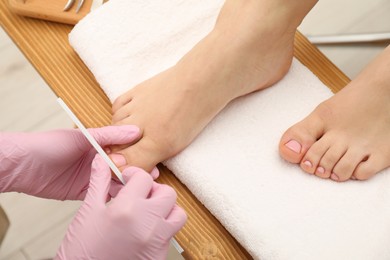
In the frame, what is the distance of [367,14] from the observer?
1.55m

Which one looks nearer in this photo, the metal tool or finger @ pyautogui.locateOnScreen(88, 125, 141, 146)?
finger @ pyautogui.locateOnScreen(88, 125, 141, 146)

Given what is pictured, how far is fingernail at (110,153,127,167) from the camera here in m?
0.82

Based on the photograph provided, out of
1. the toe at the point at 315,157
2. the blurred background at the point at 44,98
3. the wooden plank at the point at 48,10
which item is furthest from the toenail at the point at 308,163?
the blurred background at the point at 44,98

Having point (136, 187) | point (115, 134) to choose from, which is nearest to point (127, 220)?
point (136, 187)

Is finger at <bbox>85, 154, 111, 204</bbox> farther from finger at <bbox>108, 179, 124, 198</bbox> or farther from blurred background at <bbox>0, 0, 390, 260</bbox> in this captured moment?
blurred background at <bbox>0, 0, 390, 260</bbox>

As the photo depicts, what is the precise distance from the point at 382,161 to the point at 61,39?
2.09 ft

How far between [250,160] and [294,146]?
3.1 inches

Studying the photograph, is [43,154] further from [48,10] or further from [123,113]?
[48,10]

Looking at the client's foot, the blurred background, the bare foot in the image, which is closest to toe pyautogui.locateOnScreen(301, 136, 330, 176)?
the bare foot

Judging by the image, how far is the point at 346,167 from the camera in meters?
0.84

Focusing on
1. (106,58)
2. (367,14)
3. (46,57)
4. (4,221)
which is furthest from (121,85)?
(367,14)

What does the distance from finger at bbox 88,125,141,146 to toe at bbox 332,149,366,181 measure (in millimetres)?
346

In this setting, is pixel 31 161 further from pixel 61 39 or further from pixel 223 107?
pixel 223 107

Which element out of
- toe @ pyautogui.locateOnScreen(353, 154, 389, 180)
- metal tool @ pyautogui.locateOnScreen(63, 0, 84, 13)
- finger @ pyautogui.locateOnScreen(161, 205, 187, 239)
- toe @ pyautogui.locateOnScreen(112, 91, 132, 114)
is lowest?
toe @ pyautogui.locateOnScreen(353, 154, 389, 180)
